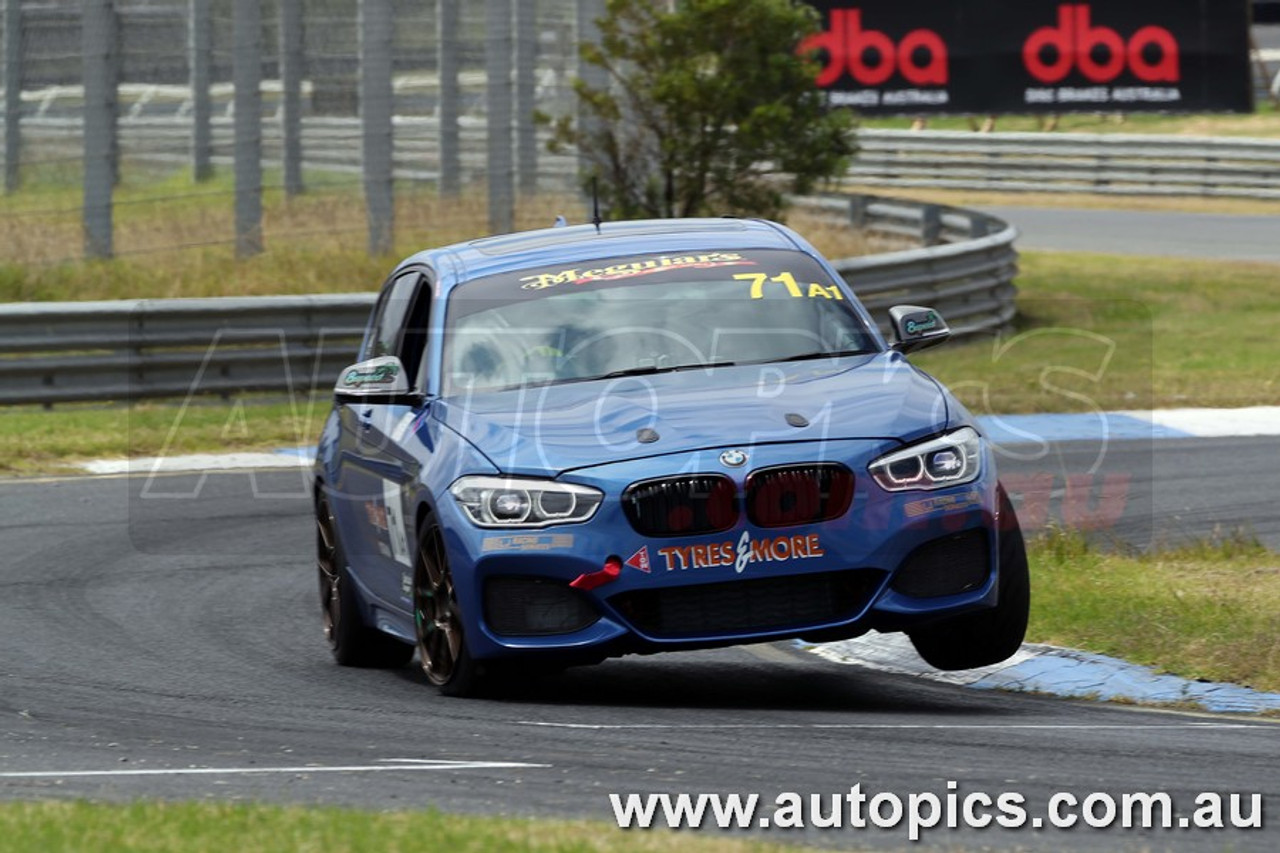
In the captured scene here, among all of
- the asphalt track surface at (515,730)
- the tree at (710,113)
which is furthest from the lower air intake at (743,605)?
the tree at (710,113)

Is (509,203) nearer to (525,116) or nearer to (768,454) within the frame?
(525,116)

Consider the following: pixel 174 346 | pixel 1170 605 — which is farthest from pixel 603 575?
pixel 174 346

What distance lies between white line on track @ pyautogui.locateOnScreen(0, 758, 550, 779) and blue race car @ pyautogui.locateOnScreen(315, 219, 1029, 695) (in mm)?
952

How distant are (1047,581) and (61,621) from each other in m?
4.45

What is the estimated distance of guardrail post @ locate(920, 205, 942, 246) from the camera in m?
29.8

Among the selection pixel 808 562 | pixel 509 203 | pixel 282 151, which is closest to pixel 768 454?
pixel 808 562

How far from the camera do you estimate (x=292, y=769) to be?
7.13 m

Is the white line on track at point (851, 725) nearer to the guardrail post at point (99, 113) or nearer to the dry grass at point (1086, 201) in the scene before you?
the guardrail post at point (99, 113)

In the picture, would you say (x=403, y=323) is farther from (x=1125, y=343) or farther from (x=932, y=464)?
(x=1125, y=343)

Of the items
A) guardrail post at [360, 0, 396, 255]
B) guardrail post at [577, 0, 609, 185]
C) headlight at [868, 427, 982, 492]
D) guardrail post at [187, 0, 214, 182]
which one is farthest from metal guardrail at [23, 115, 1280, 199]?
headlight at [868, 427, 982, 492]

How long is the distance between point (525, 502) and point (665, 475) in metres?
0.48

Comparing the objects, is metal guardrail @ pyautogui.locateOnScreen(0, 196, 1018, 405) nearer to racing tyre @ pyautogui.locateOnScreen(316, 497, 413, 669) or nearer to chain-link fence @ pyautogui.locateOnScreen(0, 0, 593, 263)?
chain-link fence @ pyautogui.locateOnScreen(0, 0, 593, 263)

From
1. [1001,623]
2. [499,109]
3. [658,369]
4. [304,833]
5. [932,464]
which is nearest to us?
[304,833]

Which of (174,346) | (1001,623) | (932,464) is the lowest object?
(174,346)
